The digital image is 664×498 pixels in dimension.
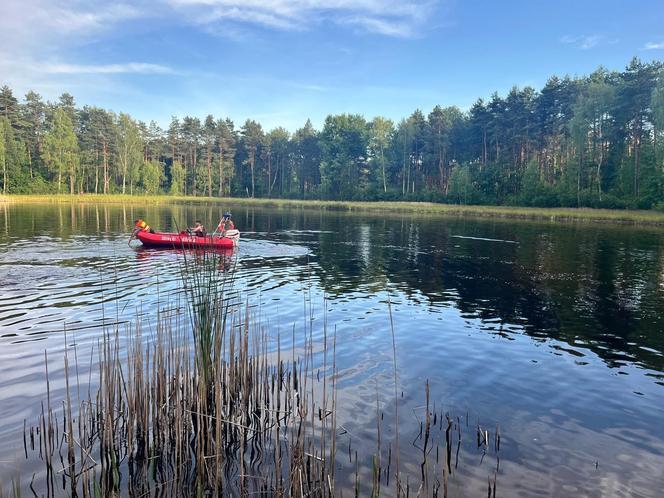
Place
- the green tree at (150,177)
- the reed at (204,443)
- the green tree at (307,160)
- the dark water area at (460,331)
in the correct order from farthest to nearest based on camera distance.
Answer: the green tree at (307,160) → the green tree at (150,177) → the dark water area at (460,331) → the reed at (204,443)

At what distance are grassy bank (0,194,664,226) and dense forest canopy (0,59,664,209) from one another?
4.18 m

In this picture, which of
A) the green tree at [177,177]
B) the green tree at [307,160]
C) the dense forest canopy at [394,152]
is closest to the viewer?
the dense forest canopy at [394,152]

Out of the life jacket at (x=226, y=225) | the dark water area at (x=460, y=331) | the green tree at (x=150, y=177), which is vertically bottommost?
the dark water area at (x=460, y=331)

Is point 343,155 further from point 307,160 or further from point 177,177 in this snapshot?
point 177,177

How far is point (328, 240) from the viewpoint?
41.5 metres

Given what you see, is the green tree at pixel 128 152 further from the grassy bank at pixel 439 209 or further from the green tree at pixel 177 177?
the grassy bank at pixel 439 209

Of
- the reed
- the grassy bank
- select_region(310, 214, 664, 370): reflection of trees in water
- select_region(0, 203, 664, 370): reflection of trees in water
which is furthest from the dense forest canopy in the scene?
the reed

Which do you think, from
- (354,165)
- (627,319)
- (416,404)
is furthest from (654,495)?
(354,165)

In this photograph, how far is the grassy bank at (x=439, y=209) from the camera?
6169 centimetres

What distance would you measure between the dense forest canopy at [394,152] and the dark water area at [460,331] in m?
45.5

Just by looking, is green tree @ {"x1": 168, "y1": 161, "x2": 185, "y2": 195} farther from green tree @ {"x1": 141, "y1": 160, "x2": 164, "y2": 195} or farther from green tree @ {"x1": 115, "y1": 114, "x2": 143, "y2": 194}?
green tree @ {"x1": 115, "y1": 114, "x2": 143, "y2": 194}

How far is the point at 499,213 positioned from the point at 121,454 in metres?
74.0

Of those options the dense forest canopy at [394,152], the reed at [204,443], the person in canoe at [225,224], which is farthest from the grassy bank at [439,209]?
the reed at [204,443]

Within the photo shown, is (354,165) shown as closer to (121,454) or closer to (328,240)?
(328,240)
